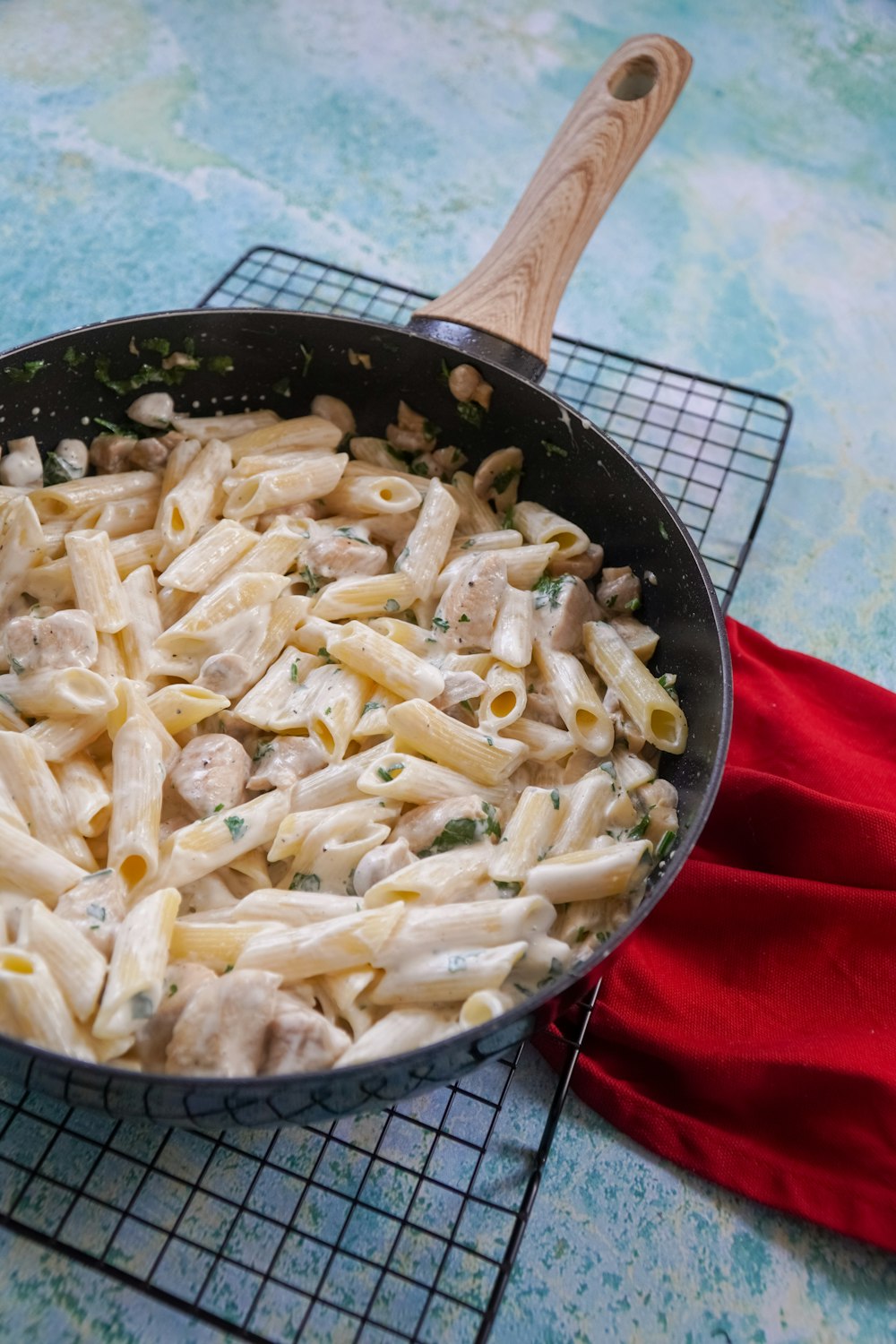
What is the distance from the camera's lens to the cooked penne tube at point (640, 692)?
241 cm

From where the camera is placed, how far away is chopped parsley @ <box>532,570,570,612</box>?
2645 millimetres

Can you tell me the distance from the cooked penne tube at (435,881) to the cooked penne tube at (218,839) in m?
0.24

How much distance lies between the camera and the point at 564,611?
2600 mm

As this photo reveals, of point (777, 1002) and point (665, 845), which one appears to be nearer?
point (665, 845)

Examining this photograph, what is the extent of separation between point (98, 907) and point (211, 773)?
344 mm

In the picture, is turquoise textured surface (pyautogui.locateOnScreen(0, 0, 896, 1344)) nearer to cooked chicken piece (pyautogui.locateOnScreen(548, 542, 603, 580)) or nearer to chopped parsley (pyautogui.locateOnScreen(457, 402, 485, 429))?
cooked chicken piece (pyautogui.locateOnScreen(548, 542, 603, 580))

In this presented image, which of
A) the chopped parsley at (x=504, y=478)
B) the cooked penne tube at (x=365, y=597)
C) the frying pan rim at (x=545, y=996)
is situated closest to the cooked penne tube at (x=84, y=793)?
the frying pan rim at (x=545, y=996)

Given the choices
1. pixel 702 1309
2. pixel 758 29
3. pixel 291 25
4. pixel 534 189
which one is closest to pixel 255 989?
pixel 702 1309

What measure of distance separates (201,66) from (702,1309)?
16.3 feet

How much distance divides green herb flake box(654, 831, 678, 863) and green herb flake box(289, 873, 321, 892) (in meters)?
0.63

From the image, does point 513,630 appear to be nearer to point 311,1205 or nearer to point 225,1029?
point 225,1029

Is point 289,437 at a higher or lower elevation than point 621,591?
lower

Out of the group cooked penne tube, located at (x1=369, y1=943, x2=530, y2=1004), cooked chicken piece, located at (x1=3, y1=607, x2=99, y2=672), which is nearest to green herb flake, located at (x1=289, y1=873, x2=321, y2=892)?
cooked penne tube, located at (x1=369, y1=943, x2=530, y2=1004)

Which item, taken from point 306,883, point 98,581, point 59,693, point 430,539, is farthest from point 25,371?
point 306,883
